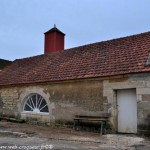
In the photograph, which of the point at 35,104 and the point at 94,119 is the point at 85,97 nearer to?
the point at 94,119

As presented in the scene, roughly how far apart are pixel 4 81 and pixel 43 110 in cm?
444

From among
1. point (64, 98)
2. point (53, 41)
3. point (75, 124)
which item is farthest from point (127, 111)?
point (53, 41)

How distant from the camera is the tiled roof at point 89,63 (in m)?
11.8

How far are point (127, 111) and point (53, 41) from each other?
1109 cm

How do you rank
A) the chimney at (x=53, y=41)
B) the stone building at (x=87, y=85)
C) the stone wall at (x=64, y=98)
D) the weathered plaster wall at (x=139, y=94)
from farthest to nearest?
the chimney at (x=53, y=41) → the stone wall at (x=64, y=98) → the stone building at (x=87, y=85) → the weathered plaster wall at (x=139, y=94)

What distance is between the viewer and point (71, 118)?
12.9 meters

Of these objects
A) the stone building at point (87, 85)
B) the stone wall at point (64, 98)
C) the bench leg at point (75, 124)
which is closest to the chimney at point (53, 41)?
the stone building at point (87, 85)

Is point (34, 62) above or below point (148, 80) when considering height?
above

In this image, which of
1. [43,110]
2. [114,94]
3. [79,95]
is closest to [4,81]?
[43,110]

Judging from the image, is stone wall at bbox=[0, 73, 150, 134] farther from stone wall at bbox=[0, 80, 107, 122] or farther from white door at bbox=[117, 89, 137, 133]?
white door at bbox=[117, 89, 137, 133]

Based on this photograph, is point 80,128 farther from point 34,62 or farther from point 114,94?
point 34,62

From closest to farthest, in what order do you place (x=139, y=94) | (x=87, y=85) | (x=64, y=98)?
(x=139, y=94), (x=87, y=85), (x=64, y=98)

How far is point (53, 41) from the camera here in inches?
811

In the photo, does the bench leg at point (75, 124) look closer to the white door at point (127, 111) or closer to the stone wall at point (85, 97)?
the stone wall at point (85, 97)
